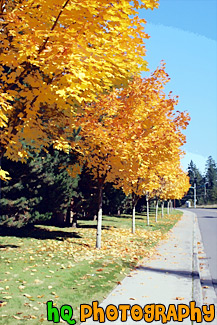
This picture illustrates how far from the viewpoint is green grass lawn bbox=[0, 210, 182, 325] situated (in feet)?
19.3

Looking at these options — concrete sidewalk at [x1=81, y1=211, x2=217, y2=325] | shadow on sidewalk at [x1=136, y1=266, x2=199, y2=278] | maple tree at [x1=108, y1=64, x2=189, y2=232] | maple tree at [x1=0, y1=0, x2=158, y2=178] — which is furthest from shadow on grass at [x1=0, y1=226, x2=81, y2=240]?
maple tree at [x1=0, y1=0, x2=158, y2=178]

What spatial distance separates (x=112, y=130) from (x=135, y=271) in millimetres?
4709

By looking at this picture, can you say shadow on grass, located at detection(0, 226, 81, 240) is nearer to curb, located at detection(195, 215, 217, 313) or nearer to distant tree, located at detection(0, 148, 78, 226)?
distant tree, located at detection(0, 148, 78, 226)

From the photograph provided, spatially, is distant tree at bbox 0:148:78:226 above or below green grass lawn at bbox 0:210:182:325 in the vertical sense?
above

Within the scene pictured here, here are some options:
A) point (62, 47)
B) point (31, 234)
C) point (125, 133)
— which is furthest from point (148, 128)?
point (62, 47)

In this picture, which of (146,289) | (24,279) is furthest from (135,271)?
(24,279)

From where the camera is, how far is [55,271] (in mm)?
8508

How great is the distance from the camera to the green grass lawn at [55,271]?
5.88m

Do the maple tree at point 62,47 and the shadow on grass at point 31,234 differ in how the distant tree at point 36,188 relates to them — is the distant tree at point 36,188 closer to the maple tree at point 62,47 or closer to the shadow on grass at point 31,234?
the shadow on grass at point 31,234

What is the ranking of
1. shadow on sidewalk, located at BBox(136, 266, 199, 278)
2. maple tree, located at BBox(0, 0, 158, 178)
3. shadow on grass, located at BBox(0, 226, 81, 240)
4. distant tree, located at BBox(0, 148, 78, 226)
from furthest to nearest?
shadow on grass, located at BBox(0, 226, 81, 240)
distant tree, located at BBox(0, 148, 78, 226)
shadow on sidewalk, located at BBox(136, 266, 199, 278)
maple tree, located at BBox(0, 0, 158, 178)

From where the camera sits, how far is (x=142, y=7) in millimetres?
5762

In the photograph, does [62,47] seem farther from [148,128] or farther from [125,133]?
[148,128]

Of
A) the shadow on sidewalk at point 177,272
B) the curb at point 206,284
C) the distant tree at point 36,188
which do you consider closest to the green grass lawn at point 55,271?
the shadow on sidewalk at point 177,272

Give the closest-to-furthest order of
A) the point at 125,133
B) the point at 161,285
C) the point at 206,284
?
the point at 161,285, the point at 206,284, the point at 125,133
